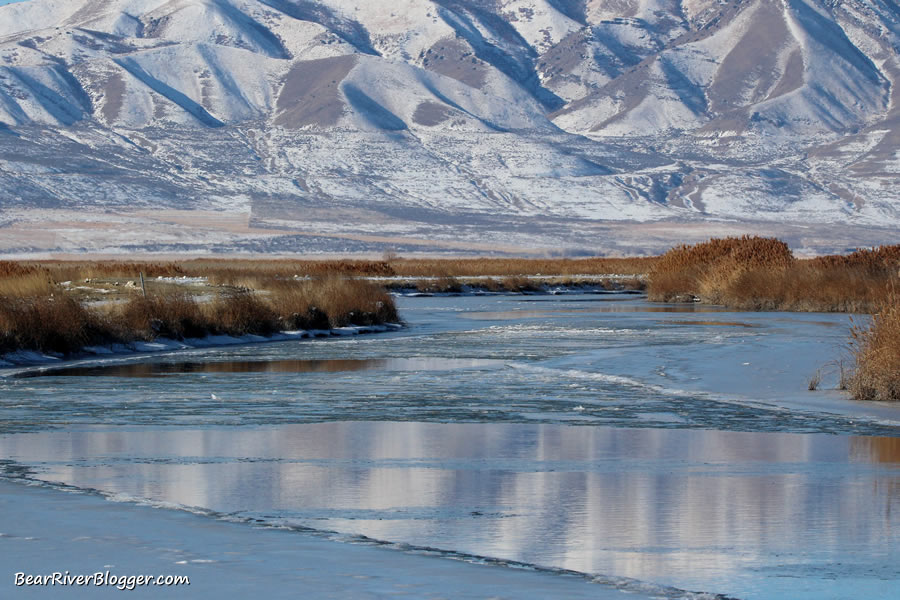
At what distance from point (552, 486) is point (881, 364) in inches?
243

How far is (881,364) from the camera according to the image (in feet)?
49.1

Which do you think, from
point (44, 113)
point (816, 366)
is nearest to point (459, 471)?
point (816, 366)

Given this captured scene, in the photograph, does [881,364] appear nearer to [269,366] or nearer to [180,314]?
[269,366]

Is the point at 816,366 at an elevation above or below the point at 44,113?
below

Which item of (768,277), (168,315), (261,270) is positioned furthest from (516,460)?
(261,270)

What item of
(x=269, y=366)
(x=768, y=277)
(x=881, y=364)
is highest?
(x=768, y=277)

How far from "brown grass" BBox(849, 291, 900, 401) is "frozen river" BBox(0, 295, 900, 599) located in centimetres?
33

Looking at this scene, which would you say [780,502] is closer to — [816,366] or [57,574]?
[57,574]

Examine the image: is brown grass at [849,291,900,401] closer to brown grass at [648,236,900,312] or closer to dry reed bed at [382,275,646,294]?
brown grass at [648,236,900,312]

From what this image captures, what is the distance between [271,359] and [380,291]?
37.7ft

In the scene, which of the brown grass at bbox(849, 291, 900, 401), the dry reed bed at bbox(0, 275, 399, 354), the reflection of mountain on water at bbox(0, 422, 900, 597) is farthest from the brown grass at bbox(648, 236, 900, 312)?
the reflection of mountain on water at bbox(0, 422, 900, 597)

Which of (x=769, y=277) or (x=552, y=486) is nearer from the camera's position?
(x=552, y=486)

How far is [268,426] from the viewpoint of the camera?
43.7 feet

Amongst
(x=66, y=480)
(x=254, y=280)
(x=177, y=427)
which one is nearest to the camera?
(x=66, y=480)
